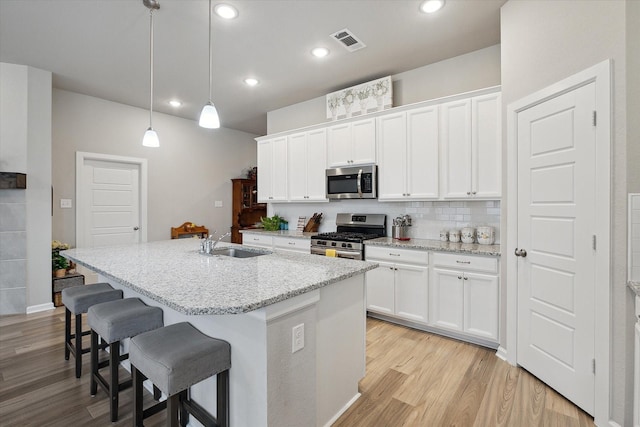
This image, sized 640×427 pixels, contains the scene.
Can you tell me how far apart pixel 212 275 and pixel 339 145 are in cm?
281

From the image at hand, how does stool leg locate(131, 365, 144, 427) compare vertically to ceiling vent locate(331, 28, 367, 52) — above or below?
below

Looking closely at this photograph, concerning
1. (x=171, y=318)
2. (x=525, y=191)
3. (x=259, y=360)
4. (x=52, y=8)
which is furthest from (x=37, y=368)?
(x=525, y=191)

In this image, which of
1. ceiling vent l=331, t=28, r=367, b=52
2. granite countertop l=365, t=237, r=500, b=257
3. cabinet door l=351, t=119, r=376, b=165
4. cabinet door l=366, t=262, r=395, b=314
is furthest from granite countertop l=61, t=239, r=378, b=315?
ceiling vent l=331, t=28, r=367, b=52

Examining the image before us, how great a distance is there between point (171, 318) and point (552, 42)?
315 centimetres

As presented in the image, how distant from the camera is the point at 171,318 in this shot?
1.93 meters

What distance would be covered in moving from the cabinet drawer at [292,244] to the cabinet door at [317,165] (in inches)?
25.4

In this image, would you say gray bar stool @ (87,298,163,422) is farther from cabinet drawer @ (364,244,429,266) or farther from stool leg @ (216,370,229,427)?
cabinet drawer @ (364,244,429,266)

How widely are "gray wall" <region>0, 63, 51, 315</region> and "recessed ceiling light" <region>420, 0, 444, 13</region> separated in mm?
4353

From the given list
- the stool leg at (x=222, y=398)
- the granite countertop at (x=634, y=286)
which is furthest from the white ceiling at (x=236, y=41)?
the stool leg at (x=222, y=398)

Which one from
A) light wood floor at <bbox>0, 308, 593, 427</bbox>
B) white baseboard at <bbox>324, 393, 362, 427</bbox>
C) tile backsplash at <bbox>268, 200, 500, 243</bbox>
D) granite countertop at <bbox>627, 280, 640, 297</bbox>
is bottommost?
light wood floor at <bbox>0, 308, 593, 427</bbox>

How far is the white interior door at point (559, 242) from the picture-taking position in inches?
73.7

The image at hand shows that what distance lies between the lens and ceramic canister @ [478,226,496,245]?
3115 mm

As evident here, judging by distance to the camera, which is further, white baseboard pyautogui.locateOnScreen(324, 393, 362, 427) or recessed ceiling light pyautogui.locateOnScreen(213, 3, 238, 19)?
recessed ceiling light pyautogui.locateOnScreen(213, 3, 238, 19)

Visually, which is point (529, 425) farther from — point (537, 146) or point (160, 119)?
point (160, 119)
